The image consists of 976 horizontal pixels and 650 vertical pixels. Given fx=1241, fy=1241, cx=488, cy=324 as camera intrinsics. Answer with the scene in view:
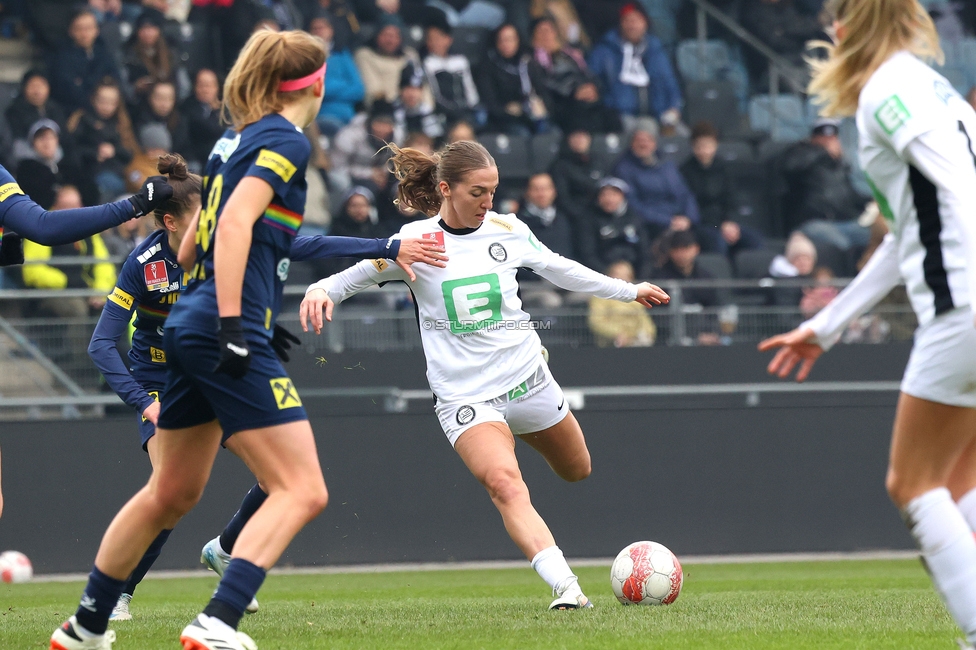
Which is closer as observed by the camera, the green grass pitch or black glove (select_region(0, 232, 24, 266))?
the green grass pitch

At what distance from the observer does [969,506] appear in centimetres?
426

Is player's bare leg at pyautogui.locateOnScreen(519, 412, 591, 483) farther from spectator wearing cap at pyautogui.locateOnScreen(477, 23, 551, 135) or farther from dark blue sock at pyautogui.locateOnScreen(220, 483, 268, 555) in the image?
spectator wearing cap at pyautogui.locateOnScreen(477, 23, 551, 135)

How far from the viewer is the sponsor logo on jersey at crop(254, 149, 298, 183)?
433 cm

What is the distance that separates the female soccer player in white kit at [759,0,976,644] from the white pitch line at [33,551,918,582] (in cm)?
709

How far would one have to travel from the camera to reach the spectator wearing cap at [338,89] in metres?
15.8

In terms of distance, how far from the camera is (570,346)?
12070 mm

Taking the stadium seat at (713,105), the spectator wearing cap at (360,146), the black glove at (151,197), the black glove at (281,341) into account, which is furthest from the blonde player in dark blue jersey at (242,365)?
the stadium seat at (713,105)

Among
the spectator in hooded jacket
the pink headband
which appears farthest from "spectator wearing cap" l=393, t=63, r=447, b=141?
Result: the pink headband

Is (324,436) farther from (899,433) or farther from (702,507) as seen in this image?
(899,433)

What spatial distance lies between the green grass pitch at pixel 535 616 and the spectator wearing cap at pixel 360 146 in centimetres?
642

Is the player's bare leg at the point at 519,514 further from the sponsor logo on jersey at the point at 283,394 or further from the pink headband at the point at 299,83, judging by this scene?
the pink headband at the point at 299,83

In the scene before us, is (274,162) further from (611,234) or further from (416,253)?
(611,234)

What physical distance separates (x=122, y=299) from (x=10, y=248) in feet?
2.65

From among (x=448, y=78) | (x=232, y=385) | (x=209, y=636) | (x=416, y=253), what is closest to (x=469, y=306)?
(x=416, y=253)
